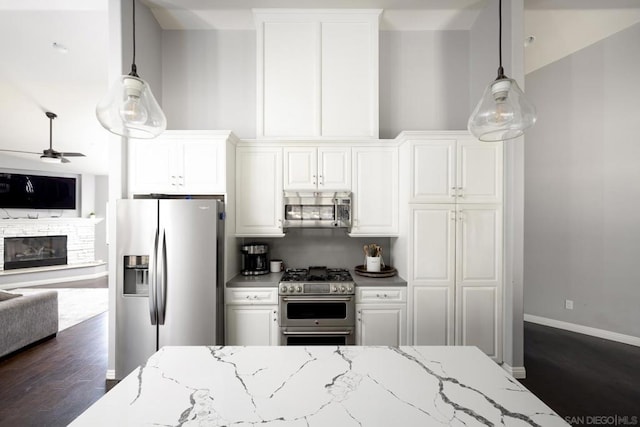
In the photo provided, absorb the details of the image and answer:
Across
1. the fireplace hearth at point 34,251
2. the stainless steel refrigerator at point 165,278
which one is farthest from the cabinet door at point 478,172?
the fireplace hearth at point 34,251

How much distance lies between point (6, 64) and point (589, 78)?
24.5 ft

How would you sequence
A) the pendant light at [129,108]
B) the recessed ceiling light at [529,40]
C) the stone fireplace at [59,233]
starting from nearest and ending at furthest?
1. the pendant light at [129,108]
2. the recessed ceiling light at [529,40]
3. the stone fireplace at [59,233]

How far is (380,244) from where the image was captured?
3160mm

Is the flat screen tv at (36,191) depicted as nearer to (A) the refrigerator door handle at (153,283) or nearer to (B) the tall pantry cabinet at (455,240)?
(A) the refrigerator door handle at (153,283)

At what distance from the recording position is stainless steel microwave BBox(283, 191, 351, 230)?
277cm

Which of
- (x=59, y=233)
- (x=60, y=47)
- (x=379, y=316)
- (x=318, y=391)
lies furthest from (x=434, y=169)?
(x=59, y=233)

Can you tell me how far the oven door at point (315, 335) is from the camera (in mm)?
2500

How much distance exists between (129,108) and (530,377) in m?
3.69

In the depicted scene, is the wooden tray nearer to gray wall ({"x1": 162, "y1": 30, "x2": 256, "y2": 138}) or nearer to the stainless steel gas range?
the stainless steel gas range

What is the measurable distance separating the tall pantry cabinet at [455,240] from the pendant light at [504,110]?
46.8 inches

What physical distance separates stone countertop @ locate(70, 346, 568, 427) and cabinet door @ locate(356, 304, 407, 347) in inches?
53.5

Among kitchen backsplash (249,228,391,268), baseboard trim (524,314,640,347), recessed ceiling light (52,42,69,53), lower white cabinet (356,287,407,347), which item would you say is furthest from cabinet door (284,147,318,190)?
baseboard trim (524,314,640,347)

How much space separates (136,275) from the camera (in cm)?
240

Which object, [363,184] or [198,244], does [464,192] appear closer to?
[363,184]
